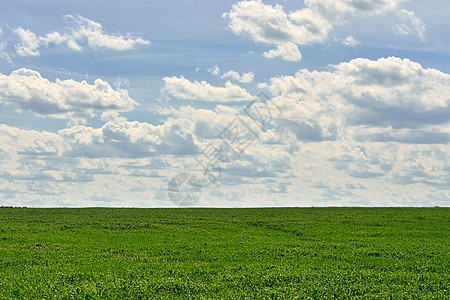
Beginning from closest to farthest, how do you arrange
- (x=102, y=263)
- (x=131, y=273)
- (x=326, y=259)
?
(x=131, y=273)
(x=102, y=263)
(x=326, y=259)

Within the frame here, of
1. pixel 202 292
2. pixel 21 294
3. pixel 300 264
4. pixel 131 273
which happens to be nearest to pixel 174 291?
pixel 202 292

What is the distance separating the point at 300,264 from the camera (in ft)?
88.4

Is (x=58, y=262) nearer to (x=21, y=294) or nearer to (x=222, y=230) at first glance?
(x=21, y=294)

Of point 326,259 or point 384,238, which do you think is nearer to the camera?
point 326,259

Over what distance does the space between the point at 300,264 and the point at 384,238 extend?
17209 millimetres

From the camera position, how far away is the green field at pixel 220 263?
20609 millimetres

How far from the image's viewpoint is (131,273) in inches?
936

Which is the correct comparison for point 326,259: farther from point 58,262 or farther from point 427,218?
point 427,218

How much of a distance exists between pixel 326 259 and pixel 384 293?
28.4 ft

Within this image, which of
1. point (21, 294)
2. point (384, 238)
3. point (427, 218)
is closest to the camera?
point (21, 294)

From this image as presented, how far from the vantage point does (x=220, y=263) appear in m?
27.2

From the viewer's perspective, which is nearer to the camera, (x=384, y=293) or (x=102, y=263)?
(x=384, y=293)

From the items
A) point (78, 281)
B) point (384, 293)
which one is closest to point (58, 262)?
point (78, 281)

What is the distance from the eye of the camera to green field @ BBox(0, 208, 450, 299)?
2061cm
